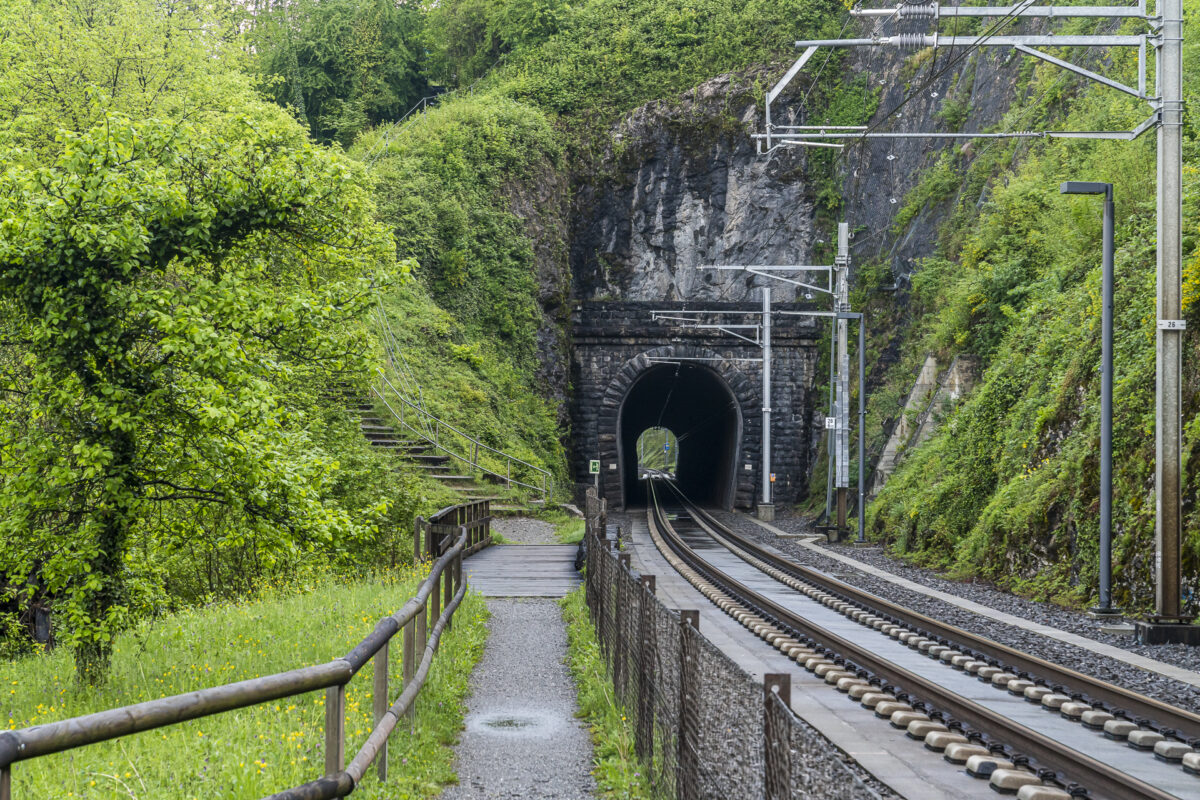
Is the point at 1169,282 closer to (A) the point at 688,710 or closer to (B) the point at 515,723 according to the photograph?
(B) the point at 515,723

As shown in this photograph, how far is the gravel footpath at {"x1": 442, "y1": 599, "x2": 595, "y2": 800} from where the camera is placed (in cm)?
618

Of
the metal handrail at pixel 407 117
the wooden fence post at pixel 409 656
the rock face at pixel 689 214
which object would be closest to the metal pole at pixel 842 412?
the rock face at pixel 689 214

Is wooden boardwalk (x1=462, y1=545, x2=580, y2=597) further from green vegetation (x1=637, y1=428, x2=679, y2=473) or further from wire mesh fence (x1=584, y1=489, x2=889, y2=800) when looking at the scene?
green vegetation (x1=637, y1=428, x2=679, y2=473)

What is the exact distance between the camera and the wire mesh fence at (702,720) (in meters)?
2.90

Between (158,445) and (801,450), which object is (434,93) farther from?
(158,445)

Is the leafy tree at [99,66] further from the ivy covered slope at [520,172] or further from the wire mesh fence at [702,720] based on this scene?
the wire mesh fence at [702,720]

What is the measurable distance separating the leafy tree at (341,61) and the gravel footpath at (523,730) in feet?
164

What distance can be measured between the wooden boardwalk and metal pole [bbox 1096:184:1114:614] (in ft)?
23.8

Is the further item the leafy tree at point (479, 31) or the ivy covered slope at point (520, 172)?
the leafy tree at point (479, 31)

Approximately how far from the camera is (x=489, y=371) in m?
38.0

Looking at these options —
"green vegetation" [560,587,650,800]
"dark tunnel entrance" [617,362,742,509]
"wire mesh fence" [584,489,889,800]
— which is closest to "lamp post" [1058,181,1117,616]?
"green vegetation" [560,587,650,800]

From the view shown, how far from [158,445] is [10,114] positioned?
58.1ft

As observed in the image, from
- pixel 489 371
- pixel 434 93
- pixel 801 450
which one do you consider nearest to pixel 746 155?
pixel 801 450

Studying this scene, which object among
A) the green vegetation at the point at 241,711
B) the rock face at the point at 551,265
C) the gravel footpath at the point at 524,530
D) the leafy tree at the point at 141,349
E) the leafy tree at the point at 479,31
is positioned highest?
the leafy tree at the point at 479,31
